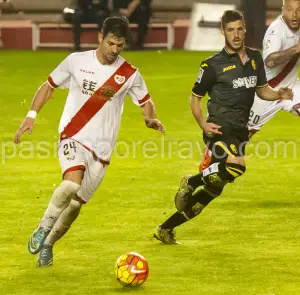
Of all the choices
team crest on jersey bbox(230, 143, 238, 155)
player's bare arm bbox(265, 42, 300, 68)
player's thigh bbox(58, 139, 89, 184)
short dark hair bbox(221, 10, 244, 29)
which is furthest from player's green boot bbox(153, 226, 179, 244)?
player's bare arm bbox(265, 42, 300, 68)

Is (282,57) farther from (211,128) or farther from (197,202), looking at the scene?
(197,202)

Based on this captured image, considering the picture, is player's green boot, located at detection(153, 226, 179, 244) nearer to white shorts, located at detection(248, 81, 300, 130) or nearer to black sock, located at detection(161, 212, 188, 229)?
black sock, located at detection(161, 212, 188, 229)

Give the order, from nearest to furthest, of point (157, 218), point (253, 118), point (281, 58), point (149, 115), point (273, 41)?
1. point (149, 115)
2. point (157, 218)
3. point (281, 58)
4. point (273, 41)
5. point (253, 118)

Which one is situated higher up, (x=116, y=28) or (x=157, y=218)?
(x=116, y=28)

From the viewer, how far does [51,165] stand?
14.9 metres

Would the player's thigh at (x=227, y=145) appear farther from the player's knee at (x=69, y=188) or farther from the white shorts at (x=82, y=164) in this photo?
the player's knee at (x=69, y=188)

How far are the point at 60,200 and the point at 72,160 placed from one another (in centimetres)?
34

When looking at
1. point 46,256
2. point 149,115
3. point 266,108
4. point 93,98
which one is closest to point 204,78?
point 149,115

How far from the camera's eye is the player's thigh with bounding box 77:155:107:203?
944 cm

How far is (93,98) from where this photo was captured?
9.53m

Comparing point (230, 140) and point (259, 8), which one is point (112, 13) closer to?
point (259, 8)

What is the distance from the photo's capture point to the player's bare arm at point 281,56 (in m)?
12.2

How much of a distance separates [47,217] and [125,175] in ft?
16.0

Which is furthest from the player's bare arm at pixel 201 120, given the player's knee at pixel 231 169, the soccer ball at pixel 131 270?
the soccer ball at pixel 131 270
